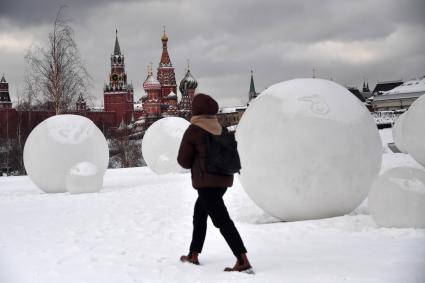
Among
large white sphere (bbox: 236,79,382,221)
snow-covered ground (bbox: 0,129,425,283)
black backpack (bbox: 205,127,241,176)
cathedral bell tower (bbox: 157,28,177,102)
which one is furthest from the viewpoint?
cathedral bell tower (bbox: 157,28,177,102)

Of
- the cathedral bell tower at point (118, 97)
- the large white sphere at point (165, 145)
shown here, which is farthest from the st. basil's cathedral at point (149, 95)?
the large white sphere at point (165, 145)

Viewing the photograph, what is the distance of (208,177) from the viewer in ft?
17.9

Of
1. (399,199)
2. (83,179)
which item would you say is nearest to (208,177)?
(399,199)

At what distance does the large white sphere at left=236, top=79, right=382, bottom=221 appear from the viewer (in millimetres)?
7793

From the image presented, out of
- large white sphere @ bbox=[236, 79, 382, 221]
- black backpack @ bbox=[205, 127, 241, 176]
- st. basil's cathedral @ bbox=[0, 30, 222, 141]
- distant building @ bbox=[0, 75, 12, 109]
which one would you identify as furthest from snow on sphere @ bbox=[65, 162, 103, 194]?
st. basil's cathedral @ bbox=[0, 30, 222, 141]

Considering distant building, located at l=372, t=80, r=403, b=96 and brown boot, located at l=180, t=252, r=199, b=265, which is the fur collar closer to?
brown boot, located at l=180, t=252, r=199, b=265

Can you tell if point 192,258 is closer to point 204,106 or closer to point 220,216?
point 220,216

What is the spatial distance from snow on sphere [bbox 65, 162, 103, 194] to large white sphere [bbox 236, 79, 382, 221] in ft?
22.7

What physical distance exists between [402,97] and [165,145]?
6336 centimetres

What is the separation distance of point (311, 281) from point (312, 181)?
298cm

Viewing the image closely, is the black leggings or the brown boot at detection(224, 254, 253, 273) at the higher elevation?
the black leggings

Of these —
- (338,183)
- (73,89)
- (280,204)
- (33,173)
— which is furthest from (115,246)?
(73,89)

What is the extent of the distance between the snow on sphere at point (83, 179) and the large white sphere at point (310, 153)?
22.7 ft

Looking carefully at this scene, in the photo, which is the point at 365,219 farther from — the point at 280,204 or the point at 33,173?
the point at 33,173
